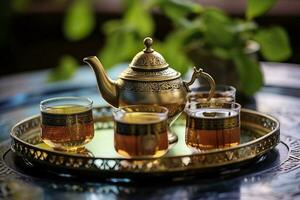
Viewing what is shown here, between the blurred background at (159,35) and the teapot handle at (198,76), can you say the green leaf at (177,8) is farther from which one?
the teapot handle at (198,76)

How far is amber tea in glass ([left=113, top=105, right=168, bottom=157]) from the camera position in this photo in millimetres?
880

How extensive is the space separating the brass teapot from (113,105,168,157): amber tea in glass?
6cm

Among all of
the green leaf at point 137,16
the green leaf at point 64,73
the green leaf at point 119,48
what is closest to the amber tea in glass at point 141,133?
the green leaf at point 119,48

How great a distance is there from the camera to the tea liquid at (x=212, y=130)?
0.93m

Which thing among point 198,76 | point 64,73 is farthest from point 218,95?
point 64,73

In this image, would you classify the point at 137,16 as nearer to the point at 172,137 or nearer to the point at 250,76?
the point at 250,76

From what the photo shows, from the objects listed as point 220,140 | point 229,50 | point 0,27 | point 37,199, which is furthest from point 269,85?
point 0,27

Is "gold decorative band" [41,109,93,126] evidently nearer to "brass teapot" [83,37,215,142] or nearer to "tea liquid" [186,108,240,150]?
"brass teapot" [83,37,215,142]

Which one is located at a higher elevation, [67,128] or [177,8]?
[177,8]

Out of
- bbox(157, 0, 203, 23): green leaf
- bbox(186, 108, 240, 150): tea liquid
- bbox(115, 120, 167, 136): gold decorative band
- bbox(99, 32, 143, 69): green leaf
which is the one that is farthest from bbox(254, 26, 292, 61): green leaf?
bbox(115, 120, 167, 136): gold decorative band

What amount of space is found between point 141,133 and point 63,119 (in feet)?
0.50

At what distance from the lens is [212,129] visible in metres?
0.94

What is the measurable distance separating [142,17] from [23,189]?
0.89 m

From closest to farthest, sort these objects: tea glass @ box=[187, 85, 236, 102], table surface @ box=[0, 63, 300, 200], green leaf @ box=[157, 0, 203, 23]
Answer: table surface @ box=[0, 63, 300, 200] < tea glass @ box=[187, 85, 236, 102] < green leaf @ box=[157, 0, 203, 23]
